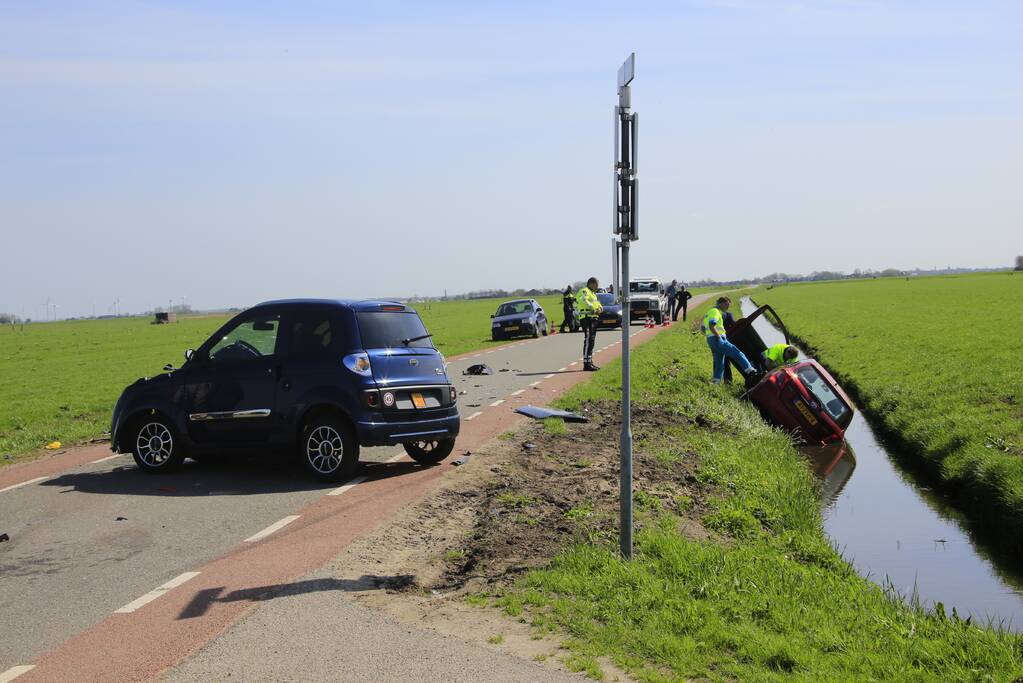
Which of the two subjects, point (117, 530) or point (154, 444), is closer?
point (117, 530)

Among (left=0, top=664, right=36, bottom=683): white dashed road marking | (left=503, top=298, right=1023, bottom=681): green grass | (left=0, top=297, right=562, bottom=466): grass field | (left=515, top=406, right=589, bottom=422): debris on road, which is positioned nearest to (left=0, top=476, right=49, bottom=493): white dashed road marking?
(left=0, top=297, right=562, bottom=466): grass field

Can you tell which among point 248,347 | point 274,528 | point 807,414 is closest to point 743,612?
point 274,528

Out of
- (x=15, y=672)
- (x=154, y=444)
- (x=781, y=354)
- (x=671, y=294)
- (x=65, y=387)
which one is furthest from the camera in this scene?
(x=671, y=294)

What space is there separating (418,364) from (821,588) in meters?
5.24

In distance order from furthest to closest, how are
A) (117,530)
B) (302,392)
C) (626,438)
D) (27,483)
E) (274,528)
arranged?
(27,483) < (302,392) < (117,530) < (274,528) < (626,438)

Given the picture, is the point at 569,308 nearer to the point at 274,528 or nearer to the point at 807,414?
the point at 807,414

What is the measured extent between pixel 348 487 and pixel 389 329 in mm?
1856

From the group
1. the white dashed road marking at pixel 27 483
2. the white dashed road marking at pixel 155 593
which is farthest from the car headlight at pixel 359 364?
the white dashed road marking at pixel 27 483

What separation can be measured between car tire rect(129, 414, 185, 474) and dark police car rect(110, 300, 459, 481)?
12 mm

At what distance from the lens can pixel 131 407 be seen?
1096cm

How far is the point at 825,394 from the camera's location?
1600 centimetres

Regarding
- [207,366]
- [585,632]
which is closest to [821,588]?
[585,632]

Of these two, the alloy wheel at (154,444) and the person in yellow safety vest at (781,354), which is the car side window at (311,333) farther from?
the person in yellow safety vest at (781,354)

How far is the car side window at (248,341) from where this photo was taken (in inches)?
421
